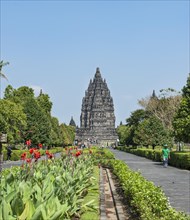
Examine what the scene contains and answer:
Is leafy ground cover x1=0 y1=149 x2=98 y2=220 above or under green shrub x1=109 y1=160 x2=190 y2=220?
above

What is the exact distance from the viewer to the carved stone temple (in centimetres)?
16750

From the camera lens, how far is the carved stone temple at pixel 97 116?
550 ft

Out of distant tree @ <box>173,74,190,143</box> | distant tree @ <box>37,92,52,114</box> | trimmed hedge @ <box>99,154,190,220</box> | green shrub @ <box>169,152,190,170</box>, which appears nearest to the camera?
trimmed hedge @ <box>99,154,190,220</box>

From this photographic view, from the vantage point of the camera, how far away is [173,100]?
6147 centimetres

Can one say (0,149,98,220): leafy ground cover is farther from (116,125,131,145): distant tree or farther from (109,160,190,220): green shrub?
(116,125,131,145): distant tree

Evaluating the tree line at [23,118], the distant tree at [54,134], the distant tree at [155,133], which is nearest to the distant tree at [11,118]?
the tree line at [23,118]

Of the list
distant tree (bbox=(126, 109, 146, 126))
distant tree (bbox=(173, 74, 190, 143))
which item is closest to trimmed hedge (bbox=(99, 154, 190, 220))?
distant tree (bbox=(173, 74, 190, 143))

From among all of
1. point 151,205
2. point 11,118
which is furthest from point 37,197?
point 11,118

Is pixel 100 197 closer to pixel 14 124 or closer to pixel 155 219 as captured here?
pixel 155 219

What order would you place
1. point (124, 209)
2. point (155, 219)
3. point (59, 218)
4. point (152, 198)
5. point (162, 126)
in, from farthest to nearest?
point (162, 126) → point (124, 209) → point (152, 198) → point (155, 219) → point (59, 218)

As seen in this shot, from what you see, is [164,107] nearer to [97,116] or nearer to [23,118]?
[23,118]

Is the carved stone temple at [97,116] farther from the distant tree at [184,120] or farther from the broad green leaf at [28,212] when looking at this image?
the broad green leaf at [28,212]

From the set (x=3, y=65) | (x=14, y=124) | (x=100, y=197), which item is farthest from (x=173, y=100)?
(x=100, y=197)

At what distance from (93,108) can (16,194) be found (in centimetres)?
16483
